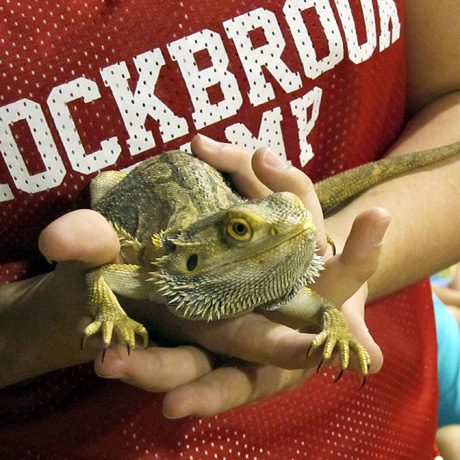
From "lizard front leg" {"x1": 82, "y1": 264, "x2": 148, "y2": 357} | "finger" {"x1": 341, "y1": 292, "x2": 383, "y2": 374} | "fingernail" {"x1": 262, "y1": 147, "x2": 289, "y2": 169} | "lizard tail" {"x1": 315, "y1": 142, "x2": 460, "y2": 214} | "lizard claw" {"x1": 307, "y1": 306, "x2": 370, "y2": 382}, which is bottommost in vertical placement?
"finger" {"x1": 341, "y1": 292, "x2": 383, "y2": 374}

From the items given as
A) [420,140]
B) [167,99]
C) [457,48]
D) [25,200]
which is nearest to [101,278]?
[25,200]

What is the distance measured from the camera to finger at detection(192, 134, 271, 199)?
3.50 ft

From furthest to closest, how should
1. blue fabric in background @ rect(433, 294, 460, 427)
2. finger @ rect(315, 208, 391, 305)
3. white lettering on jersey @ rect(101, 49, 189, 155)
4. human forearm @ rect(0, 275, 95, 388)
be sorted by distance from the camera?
blue fabric in background @ rect(433, 294, 460, 427) < white lettering on jersey @ rect(101, 49, 189, 155) < human forearm @ rect(0, 275, 95, 388) < finger @ rect(315, 208, 391, 305)

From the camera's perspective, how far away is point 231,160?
42.5 inches

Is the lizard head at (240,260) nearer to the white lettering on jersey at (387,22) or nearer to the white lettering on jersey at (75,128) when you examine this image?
the white lettering on jersey at (75,128)

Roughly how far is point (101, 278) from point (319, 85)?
0.70 meters

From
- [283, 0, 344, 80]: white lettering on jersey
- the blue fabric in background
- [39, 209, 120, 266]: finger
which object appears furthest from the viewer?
the blue fabric in background

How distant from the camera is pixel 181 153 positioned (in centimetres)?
109

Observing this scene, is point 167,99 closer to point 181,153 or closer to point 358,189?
point 181,153

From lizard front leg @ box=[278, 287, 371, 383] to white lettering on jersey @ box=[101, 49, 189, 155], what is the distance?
48 centimetres

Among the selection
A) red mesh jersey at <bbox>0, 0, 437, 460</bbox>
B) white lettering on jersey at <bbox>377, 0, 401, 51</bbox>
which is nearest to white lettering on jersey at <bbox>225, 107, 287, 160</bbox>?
red mesh jersey at <bbox>0, 0, 437, 460</bbox>

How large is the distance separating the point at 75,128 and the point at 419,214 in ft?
2.83

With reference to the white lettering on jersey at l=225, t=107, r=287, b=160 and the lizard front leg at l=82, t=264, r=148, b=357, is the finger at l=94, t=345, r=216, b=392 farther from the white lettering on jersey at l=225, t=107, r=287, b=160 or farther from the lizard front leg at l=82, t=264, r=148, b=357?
the white lettering on jersey at l=225, t=107, r=287, b=160

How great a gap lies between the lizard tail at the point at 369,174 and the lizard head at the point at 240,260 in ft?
1.48
